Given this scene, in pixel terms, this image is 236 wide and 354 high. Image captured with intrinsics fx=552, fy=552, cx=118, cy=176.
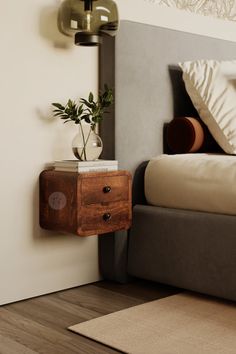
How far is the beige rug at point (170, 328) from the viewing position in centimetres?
181

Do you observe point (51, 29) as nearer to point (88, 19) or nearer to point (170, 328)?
point (88, 19)

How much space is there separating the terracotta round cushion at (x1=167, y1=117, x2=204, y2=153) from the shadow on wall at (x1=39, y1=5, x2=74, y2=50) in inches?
26.1

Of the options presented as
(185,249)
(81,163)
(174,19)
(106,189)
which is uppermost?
(174,19)

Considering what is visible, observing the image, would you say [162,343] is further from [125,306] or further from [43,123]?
[43,123]

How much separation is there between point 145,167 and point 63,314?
2.79 feet

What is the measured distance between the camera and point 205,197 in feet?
7.63

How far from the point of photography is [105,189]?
7.68 feet

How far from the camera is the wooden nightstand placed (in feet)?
7.39

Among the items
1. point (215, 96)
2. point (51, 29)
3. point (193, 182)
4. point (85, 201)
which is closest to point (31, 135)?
point (85, 201)

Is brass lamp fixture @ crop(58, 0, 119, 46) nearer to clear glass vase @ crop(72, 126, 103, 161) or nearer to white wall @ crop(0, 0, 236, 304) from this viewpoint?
white wall @ crop(0, 0, 236, 304)

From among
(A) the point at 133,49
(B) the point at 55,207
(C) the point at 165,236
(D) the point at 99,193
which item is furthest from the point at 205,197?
(A) the point at 133,49

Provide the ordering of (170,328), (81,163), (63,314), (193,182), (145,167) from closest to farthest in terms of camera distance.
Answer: (170,328) → (63,314) → (81,163) → (193,182) → (145,167)

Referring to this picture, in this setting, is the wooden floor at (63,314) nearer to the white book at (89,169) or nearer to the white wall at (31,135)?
the white wall at (31,135)

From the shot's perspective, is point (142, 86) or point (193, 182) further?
point (142, 86)
